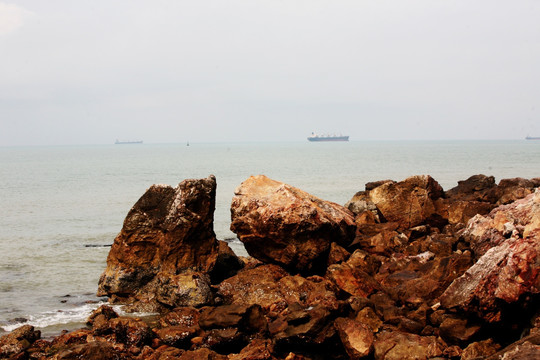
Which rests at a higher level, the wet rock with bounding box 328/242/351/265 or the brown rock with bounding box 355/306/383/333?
the wet rock with bounding box 328/242/351/265

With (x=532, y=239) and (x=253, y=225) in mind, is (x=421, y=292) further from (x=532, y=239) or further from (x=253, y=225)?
(x=253, y=225)

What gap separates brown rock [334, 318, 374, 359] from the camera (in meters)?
13.1

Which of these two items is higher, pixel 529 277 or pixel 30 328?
pixel 529 277

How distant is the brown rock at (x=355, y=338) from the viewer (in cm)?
1310

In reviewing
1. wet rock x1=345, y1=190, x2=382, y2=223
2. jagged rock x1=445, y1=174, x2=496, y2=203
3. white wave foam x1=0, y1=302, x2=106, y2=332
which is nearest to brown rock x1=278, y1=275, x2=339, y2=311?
white wave foam x1=0, y1=302, x2=106, y2=332

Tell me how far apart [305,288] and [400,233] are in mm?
6574

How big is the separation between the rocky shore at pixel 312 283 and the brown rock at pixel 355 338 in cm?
3

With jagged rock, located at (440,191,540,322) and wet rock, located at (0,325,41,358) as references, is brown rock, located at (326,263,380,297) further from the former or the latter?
wet rock, located at (0,325,41,358)

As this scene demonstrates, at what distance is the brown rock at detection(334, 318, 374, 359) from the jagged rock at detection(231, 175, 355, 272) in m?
5.22

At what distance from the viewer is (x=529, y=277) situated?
40.4 feet

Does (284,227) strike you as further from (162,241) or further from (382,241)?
(162,241)

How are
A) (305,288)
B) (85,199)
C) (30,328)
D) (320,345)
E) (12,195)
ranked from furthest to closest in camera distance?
(12,195), (85,199), (305,288), (30,328), (320,345)

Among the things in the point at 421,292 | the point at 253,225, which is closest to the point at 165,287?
the point at 253,225

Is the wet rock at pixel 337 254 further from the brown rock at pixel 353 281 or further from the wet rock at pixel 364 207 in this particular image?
the wet rock at pixel 364 207
